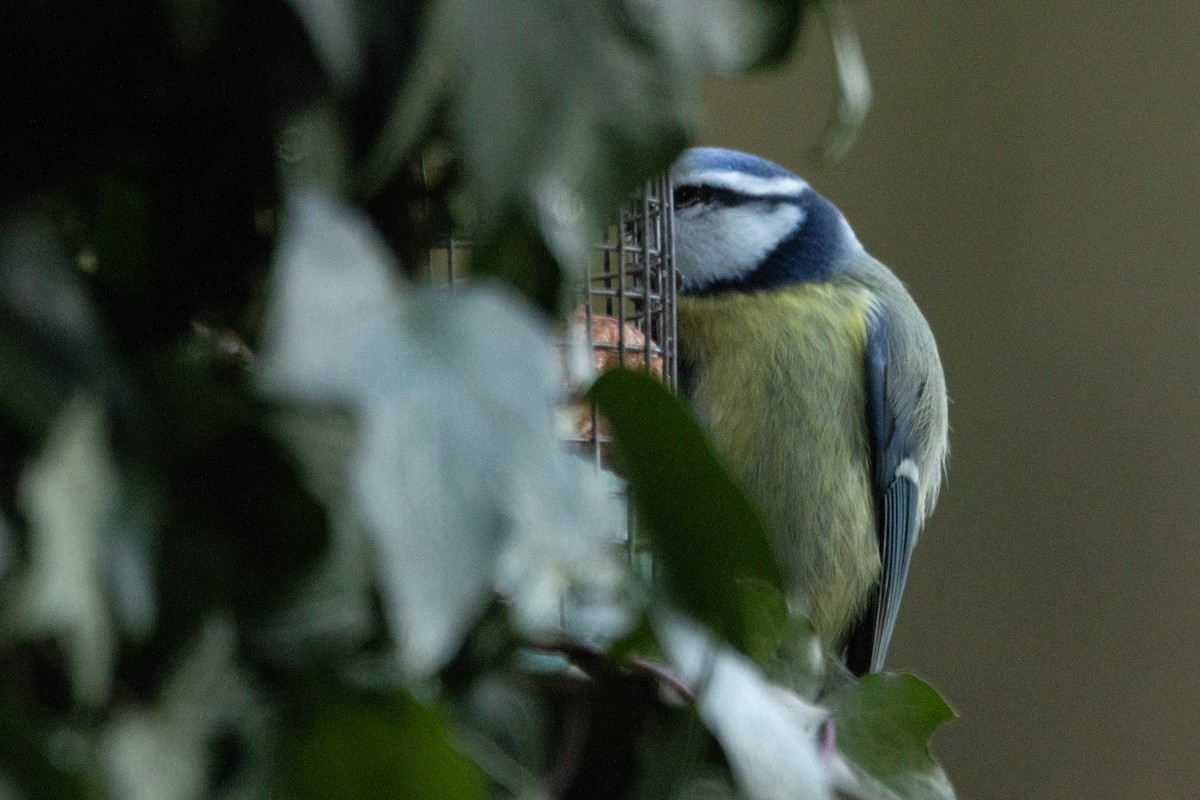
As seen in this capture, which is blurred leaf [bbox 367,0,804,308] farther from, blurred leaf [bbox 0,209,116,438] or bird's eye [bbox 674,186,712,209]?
bird's eye [bbox 674,186,712,209]

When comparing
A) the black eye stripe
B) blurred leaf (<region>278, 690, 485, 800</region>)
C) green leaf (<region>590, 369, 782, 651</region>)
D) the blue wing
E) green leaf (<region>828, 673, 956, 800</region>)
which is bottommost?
the blue wing

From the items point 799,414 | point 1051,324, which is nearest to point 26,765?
Answer: point 799,414

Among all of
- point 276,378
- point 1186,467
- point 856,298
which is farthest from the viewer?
point 1186,467

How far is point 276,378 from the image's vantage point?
24 centimetres

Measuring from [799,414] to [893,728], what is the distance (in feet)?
2.60

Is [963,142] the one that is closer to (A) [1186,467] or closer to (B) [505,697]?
(A) [1186,467]

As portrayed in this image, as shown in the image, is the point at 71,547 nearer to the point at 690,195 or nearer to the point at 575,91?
the point at 575,91

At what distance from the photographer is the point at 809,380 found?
129 centimetres

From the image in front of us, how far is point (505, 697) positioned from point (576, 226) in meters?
0.14

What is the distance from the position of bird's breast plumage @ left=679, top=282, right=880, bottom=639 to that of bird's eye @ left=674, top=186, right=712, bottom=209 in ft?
0.31

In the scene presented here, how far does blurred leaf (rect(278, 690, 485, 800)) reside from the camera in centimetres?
28

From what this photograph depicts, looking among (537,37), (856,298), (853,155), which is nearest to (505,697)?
(537,37)

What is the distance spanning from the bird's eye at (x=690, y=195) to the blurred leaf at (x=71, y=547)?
1083 mm

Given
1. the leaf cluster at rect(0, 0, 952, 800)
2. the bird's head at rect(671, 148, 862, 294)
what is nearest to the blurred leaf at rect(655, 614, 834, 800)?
the leaf cluster at rect(0, 0, 952, 800)
